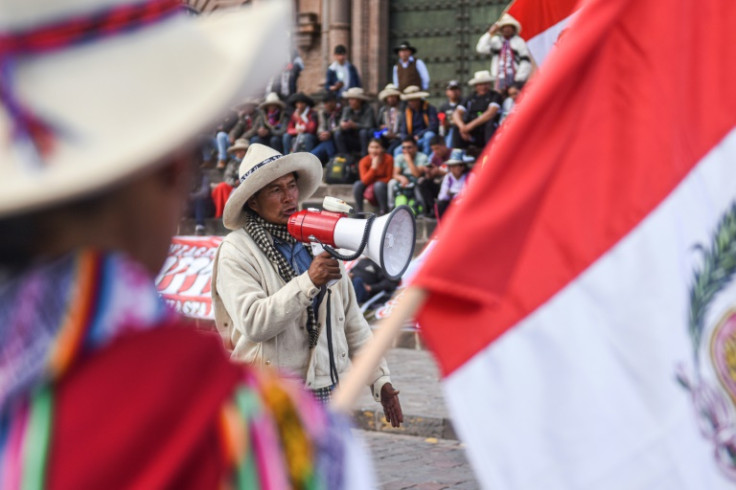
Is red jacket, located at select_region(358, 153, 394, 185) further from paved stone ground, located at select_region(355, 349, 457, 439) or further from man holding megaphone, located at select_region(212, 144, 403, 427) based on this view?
man holding megaphone, located at select_region(212, 144, 403, 427)

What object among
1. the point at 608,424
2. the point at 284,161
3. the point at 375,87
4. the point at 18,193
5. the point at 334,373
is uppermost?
the point at 18,193

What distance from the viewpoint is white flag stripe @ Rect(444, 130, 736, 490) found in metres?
2.40

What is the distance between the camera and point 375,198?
16.9 m

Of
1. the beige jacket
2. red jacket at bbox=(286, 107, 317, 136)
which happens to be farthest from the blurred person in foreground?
red jacket at bbox=(286, 107, 317, 136)

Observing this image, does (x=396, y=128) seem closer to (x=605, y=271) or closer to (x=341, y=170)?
(x=341, y=170)

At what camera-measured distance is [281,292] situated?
→ 496 centimetres

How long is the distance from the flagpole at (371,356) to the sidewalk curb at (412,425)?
7.03m

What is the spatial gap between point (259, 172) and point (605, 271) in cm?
277

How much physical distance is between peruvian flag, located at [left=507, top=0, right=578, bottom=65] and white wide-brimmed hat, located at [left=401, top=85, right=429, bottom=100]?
12574 millimetres

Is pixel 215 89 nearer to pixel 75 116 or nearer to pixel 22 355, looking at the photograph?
pixel 75 116

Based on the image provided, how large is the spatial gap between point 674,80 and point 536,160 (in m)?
0.46

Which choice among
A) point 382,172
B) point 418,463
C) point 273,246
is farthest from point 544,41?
point 382,172

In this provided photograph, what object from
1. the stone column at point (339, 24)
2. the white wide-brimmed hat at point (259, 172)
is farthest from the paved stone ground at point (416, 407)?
the stone column at point (339, 24)

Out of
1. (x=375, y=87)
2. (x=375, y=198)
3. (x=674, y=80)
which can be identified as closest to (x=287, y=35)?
(x=674, y=80)
